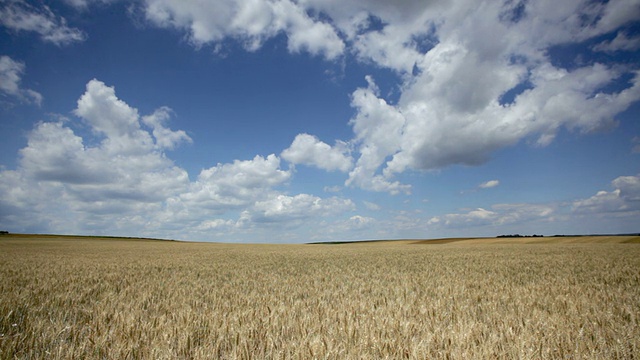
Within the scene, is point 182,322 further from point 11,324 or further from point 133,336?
point 11,324

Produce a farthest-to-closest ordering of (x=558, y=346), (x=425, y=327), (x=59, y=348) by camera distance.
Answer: (x=425, y=327), (x=558, y=346), (x=59, y=348)

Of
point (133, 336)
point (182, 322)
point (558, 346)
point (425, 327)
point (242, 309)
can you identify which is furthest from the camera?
point (242, 309)

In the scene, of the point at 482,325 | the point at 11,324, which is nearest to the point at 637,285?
the point at 482,325

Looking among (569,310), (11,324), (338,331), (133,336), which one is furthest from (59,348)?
(569,310)

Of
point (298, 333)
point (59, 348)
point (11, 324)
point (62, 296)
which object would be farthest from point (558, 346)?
point (62, 296)

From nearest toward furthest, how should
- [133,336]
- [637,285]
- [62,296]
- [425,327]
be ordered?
1. [133,336]
2. [425,327]
3. [62,296]
4. [637,285]

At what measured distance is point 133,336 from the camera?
162 inches

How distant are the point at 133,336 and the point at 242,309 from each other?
214cm

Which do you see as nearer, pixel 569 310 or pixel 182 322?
pixel 182 322

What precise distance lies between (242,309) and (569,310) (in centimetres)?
613

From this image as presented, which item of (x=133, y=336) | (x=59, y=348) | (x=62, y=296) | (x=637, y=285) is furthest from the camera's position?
(x=637, y=285)

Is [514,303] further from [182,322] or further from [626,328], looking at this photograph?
[182,322]

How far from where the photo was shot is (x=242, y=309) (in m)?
5.94

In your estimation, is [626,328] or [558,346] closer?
[558,346]
